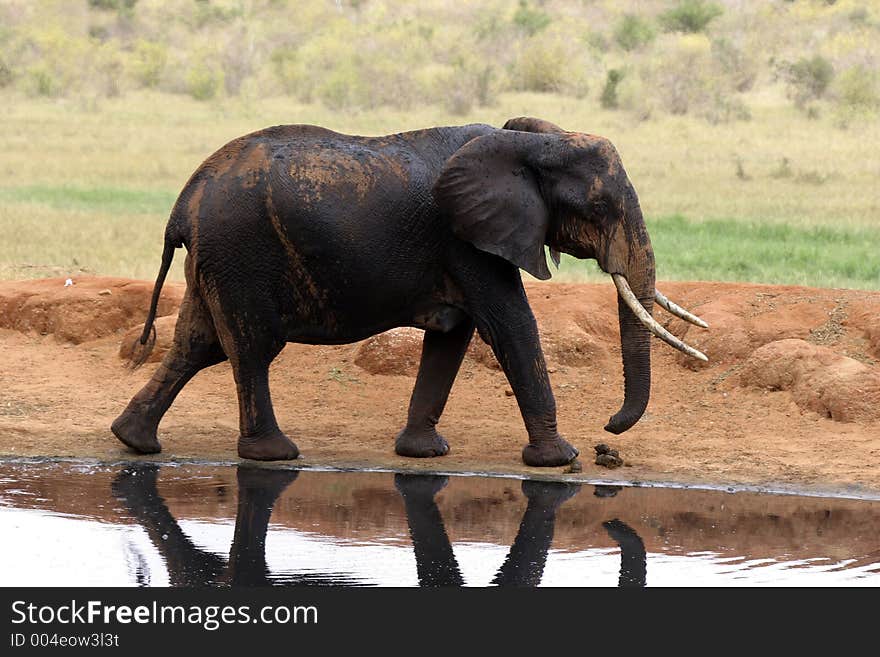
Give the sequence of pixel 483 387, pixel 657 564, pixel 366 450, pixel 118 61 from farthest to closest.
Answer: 1. pixel 118 61
2. pixel 483 387
3. pixel 366 450
4. pixel 657 564

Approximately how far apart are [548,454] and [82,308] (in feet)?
15.1

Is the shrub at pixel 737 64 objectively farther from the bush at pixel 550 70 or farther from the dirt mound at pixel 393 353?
the dirt mound at pixel 393 353

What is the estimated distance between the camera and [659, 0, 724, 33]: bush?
41031 mm

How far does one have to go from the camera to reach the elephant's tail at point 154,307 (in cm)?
921

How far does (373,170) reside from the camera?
8953 millimetres

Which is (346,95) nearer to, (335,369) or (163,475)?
(335,369)

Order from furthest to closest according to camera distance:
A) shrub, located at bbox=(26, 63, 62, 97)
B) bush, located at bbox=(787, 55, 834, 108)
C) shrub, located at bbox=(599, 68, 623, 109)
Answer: shrub, located at bbox=(26, 63, 62, 97) → bush, located at bbox=(787, 55, 834, 108) → shrub, located at bbox=(599, 68, 623, 109)

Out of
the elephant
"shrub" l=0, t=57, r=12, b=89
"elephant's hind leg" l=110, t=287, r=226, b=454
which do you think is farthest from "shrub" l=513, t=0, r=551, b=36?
the elephant

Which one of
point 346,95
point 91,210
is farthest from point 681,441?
Answer: point 346,95

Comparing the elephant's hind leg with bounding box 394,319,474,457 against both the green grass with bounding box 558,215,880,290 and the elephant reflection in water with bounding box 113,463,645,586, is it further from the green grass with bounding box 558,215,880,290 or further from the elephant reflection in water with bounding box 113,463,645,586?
the green grass with bounding box 558,215,880,290

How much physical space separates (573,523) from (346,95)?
2437 centimetres

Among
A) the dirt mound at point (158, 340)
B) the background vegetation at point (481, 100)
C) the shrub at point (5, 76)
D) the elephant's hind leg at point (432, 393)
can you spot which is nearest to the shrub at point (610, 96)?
the background vegetation at point (481, 100)

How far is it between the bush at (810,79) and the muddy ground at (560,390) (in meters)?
20.2

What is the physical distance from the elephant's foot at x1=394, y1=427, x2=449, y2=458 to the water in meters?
0.46
